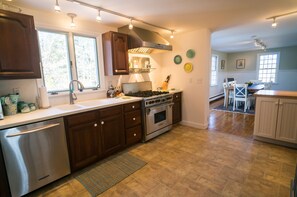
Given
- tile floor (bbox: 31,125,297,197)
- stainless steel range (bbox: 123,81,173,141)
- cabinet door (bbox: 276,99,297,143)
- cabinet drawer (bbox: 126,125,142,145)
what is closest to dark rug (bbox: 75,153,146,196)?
tile floor (bbox: 31,125,297,197)

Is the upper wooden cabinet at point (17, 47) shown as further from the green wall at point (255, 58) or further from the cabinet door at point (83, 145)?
the green wall at point (255, 58)

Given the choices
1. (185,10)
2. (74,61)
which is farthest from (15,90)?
(185,10)

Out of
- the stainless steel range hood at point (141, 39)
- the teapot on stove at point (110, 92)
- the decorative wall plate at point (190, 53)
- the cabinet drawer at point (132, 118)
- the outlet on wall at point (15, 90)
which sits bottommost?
the cabinet drawer at point (132, 118)

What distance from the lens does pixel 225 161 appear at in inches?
92.8

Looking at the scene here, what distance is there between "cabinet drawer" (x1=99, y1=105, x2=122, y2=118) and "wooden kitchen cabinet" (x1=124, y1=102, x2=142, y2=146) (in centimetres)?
15

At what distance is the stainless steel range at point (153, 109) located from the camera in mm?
3016

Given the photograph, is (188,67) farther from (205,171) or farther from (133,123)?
(205,171)

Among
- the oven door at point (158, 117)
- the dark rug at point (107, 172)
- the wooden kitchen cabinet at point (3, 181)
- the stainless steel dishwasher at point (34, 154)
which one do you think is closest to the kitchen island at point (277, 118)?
the oven door at point (158, 117)

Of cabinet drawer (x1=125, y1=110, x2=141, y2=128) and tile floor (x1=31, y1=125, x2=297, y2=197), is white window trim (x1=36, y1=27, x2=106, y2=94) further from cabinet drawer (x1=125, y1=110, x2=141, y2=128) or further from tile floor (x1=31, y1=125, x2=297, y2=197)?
tile floor (x1=31, y1=125, x2=297, y2=197)

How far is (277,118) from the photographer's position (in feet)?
9.00

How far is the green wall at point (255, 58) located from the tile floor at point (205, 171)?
627 cm

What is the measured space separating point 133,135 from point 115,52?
1588 mm

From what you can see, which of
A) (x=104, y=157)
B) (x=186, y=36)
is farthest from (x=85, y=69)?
(x=186, y=36)

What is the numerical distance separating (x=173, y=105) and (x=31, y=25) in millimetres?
2979
